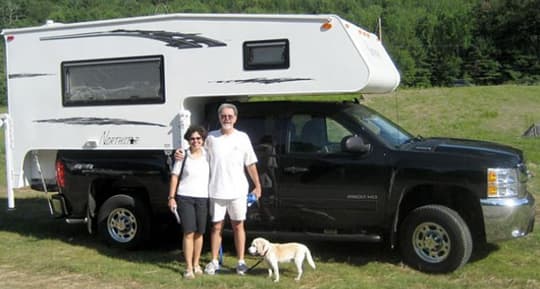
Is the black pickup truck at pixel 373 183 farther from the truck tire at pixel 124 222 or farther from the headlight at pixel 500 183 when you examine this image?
the truck tire at pixel 124 222

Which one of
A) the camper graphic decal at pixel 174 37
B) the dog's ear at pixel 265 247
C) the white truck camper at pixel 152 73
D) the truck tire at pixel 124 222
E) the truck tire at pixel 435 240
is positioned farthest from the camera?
the truck tire at pixel 124 222

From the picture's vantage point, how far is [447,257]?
6.23 m

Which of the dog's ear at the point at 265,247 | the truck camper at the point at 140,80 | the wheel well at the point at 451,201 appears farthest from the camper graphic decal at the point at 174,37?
the wheel well at the point at 451,201

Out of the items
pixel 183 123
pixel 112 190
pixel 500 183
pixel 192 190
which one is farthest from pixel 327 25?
pixel 112 190

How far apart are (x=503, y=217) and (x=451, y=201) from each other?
A: 614 mm

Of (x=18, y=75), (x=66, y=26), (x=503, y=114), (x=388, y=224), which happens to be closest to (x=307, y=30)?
(x=388, y=224)

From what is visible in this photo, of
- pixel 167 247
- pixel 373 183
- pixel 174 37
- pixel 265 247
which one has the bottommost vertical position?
pixel 167 247

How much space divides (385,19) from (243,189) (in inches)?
2968

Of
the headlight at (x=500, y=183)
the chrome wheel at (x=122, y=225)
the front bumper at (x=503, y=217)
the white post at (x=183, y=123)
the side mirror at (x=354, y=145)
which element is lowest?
the chrome wheel at (x=122, y=225)

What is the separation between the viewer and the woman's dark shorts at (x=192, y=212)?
620cm

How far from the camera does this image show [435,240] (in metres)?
6.35

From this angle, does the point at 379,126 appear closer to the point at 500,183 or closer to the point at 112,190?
the point at 500,183

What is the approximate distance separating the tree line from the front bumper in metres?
44.6

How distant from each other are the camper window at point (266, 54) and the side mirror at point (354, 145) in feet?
3.39
